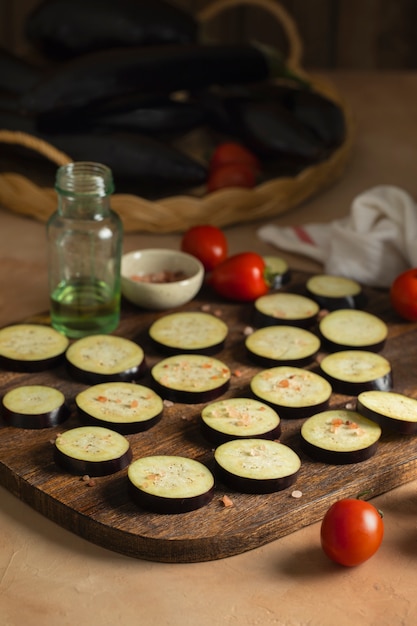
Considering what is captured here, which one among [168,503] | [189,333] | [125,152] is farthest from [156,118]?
[168,503]

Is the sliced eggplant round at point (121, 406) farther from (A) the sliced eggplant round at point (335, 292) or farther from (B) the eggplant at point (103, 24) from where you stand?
(B) the eggplant at point (103, 24)

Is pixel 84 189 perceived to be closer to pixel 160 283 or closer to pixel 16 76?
pixel 160 283

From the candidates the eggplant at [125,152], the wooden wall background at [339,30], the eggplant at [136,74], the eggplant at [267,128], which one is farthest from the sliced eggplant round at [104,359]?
the wooden wall background at [339,30]

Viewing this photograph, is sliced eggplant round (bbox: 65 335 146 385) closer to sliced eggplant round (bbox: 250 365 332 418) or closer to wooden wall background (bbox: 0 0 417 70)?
sliced eggplant round (bbox: 250 365 332 418)

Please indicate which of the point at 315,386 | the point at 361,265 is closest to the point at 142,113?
the point at 361,265

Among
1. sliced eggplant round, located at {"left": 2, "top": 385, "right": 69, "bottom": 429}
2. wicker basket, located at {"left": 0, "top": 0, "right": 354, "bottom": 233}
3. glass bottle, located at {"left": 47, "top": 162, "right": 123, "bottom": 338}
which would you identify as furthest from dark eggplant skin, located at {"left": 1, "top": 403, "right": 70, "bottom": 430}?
wicker basket, located at {"left": 0, "top": 0, "right": 354, "bottom": 233}

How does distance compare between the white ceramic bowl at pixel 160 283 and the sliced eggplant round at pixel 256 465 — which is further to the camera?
the white ceramic bowl at pixel 160 283
